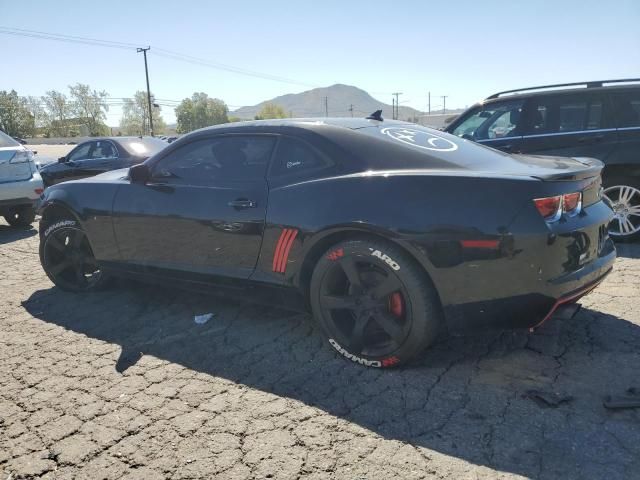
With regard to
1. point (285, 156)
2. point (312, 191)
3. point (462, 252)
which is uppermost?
point (285, 156)

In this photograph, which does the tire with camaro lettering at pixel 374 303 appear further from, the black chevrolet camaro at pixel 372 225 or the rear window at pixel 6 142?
the rear window at pixel 6 142

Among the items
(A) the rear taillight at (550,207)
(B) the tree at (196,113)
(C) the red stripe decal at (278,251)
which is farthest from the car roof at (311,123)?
(B) the tree at (196,113)

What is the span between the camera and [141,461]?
210cm

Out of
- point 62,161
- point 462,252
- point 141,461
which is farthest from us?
point 62,161

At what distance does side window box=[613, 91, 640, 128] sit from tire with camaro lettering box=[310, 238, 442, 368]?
12.6ft

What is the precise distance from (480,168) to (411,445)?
150cm

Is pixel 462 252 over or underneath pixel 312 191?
underneath

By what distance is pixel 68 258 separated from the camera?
4.34 metres

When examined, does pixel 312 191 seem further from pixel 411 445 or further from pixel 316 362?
pixel 411 445

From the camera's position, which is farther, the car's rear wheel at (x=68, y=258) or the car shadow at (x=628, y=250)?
the car shadow at (x=628, y=250)

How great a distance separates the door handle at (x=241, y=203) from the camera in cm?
304

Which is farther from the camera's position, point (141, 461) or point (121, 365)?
point (121, 365)

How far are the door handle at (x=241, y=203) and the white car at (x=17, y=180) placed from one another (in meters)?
5.51

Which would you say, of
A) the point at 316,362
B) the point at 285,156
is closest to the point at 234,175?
the point at 285,156
